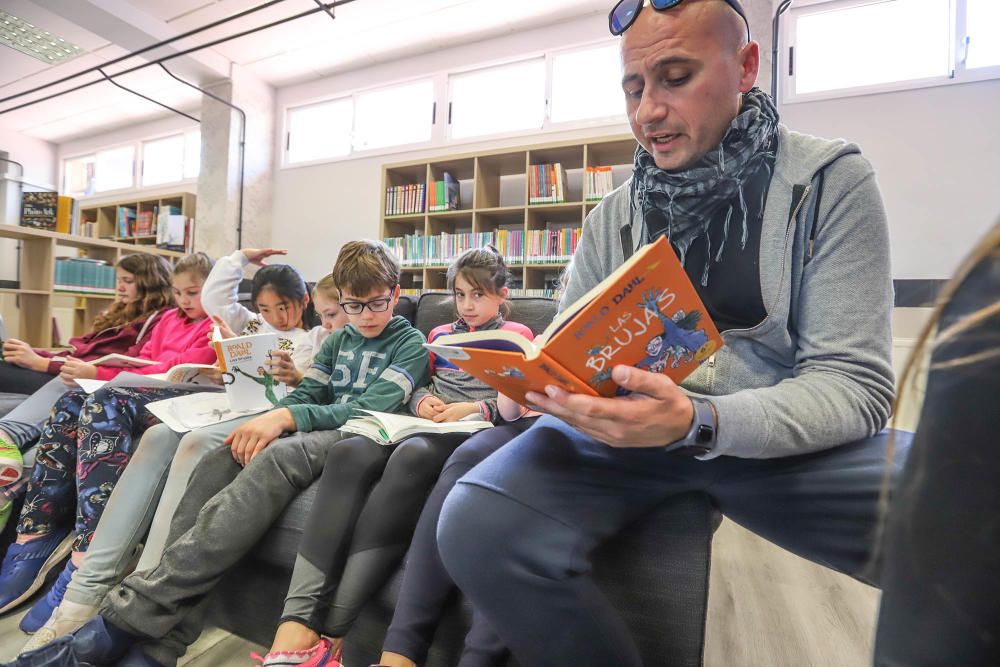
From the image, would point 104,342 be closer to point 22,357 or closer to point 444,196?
point 22,357

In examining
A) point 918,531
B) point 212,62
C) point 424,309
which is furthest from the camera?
point 212,62

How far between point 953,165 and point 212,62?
5421mm

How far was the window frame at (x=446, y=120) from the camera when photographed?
3814 millimetres

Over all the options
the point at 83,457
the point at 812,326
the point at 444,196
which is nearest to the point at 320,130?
the point at 444,196

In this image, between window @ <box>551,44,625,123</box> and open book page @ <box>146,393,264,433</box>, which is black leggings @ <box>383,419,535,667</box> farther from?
window @ <box>551,44,625,123</box>

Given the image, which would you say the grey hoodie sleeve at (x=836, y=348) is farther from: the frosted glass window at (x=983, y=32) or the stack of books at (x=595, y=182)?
the frosted glass window at (x=983, y=32)

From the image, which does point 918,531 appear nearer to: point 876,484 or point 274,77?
point 876,484

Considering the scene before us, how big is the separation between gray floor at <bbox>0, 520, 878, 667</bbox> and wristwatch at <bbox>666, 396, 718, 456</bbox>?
751 millimetres

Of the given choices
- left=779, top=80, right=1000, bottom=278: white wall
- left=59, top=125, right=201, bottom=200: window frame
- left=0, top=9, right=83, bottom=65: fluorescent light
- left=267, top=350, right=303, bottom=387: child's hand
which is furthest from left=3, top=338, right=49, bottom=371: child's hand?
left=59, top=125, right=201, bottom=200: window frame

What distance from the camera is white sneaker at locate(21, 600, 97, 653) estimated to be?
1062 millimetres

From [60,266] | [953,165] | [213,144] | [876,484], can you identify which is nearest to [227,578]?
[876,484]

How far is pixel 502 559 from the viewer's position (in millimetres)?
693

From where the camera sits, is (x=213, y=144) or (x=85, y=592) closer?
(x=85, y=592)

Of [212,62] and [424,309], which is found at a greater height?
[212,62]
